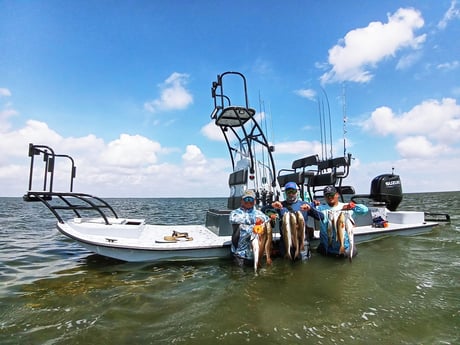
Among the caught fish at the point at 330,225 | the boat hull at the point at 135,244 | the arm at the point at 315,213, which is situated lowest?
the boat hull at the point at 135,244

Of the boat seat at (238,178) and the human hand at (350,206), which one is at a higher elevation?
the boat seat at (238,178)

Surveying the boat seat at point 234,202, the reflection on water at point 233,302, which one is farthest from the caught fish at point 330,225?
the boat seat at point 234,202

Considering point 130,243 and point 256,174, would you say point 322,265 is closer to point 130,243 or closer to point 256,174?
point 256,174

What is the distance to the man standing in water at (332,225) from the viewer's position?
20.9ft

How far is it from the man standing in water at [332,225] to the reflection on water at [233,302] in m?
0.27

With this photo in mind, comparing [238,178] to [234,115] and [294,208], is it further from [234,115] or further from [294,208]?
[294,208]

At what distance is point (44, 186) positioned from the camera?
249 inches

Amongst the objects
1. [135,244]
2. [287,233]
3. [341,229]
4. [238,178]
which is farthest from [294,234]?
[135,244]

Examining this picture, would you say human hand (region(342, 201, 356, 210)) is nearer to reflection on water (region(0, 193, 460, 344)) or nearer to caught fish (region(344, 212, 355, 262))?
caught fish (region(344, 212, 355, 262))

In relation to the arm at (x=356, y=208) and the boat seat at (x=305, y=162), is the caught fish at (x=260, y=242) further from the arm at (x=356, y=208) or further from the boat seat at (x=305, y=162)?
the boat seat at (x=305, y=162)

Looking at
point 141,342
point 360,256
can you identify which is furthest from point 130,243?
point 360,256

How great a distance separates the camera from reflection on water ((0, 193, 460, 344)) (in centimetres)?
345

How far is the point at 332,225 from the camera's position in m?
6.41

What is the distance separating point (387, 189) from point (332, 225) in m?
5.10
